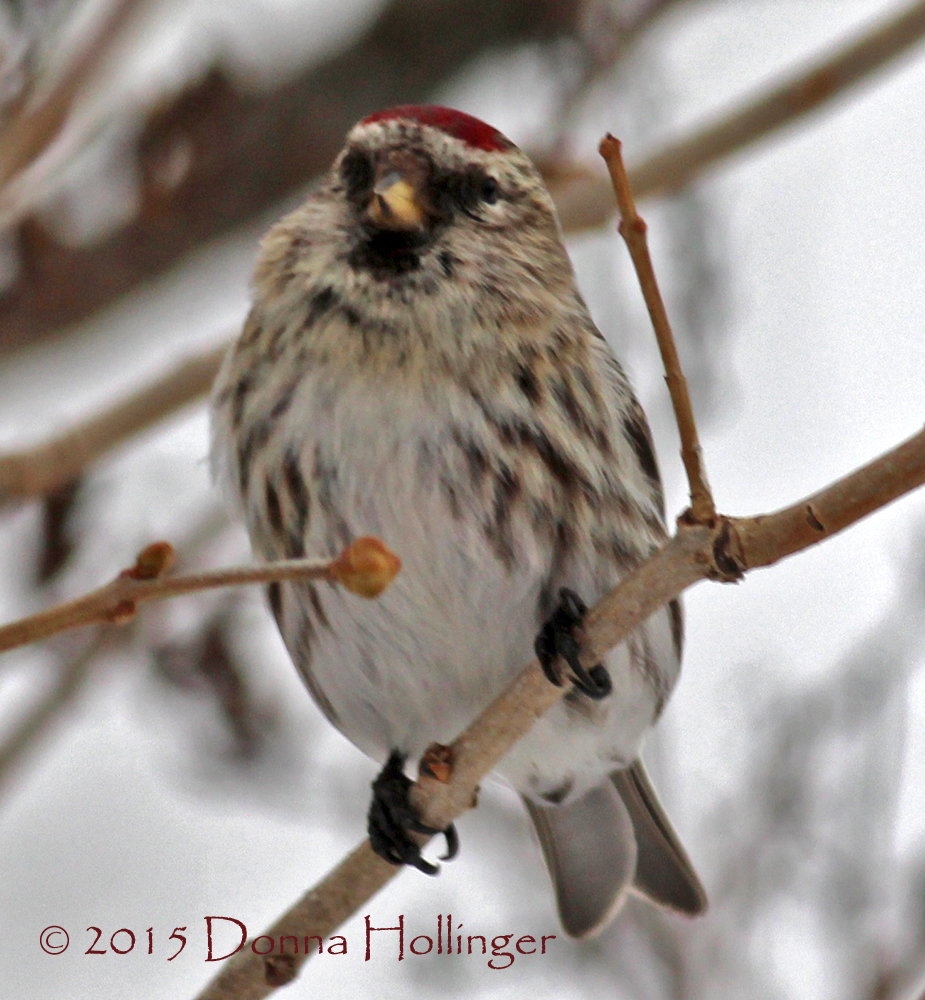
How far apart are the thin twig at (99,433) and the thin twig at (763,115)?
808 mm

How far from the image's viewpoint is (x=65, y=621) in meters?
1.25

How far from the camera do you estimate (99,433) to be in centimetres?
281

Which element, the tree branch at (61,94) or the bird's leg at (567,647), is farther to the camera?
the bird's leg at (567,647)

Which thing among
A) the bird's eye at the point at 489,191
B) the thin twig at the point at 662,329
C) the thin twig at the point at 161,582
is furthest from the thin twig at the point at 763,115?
the thin twig at the point at 161,582

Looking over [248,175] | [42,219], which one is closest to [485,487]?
[42,219]

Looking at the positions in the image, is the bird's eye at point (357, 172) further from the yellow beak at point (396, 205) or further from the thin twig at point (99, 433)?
the thin twig at point (99, 433)

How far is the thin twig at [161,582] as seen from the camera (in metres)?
1.24

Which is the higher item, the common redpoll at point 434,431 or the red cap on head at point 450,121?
the red cap on head at point 450,121

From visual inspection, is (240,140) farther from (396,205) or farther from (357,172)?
(396,205)

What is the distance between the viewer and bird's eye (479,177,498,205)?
2803 mm

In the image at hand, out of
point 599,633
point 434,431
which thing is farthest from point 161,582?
point 434,431

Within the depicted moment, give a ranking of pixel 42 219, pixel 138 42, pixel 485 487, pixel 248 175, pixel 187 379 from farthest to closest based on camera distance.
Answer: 1. pixel 248 175
2. pixel 42 219
3. pixel 187 379
4. pixel 485 487
5. pixel 138 42

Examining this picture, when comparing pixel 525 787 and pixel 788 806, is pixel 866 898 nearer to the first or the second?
pixel 788 806

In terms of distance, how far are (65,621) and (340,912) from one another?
4.10 feet
